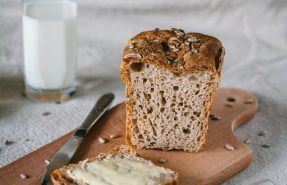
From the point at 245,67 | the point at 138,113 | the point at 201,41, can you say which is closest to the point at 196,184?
the point at 138,113

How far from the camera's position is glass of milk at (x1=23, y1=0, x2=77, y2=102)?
12.2ft

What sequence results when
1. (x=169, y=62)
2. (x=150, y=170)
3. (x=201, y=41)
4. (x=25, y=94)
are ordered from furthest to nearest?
1. (x=25, y=94)
2. (x=201, y=41)
3. (x=169, y=62)
4. (x=150, y=170)

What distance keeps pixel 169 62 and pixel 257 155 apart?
0.74 m

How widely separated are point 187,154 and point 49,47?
110 centimetres

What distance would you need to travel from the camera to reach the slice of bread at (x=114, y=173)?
109 inches

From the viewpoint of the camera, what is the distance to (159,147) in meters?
3.27

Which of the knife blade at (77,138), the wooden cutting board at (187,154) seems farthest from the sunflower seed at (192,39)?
the knife blade at (77,138)

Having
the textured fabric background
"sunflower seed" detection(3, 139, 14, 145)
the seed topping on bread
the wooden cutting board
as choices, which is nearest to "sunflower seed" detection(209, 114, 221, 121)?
the wooden cutting board

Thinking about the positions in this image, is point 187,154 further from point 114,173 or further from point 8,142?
point 8,142

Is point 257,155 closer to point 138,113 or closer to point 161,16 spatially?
point 138,113

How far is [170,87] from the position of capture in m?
3.12

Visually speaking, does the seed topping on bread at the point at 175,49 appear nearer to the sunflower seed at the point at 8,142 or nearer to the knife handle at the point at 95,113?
the knife handle at the point at 95,113

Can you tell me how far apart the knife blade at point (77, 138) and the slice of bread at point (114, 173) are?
110mm

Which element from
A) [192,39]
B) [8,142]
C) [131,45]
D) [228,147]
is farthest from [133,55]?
[8,142]
